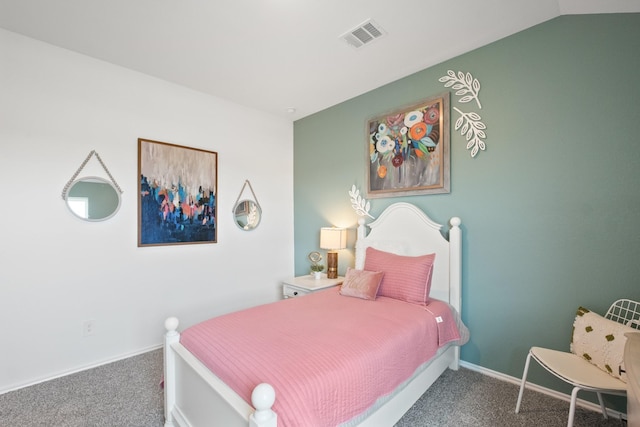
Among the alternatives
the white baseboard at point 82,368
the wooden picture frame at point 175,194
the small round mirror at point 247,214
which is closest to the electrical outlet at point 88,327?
the white baseboard at point 82,368

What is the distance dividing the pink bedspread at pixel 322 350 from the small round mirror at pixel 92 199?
154cm

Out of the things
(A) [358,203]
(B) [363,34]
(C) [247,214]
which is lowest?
(C) [247,214]

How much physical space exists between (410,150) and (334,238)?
4.04 feet

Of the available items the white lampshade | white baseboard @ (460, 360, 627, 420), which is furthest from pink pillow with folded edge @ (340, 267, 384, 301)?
white baseboard @ (460, 360, 627, 420)

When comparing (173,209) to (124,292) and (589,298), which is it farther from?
(589,298)

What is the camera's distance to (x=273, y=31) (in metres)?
2.20

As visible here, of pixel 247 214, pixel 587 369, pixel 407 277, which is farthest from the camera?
pixel 247 214

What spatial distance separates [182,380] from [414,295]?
1.67m

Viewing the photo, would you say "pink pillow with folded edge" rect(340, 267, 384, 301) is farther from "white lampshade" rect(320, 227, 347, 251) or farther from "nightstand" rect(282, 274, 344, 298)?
"white lampshade" rect(320, 227, 347, 251)

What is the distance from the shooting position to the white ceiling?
1929 mm

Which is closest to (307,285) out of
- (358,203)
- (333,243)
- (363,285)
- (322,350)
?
(333,243)

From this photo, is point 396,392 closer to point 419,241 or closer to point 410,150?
point 419,241

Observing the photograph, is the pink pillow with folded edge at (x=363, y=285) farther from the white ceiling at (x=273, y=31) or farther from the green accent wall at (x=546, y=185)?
the white ceiling at (x=273, y=31)

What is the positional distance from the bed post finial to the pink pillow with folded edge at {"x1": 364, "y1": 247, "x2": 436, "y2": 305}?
1.54 meters
